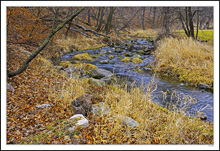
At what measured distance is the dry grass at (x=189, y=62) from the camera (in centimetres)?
770

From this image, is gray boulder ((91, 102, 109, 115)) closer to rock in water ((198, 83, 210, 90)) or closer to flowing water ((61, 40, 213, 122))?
flowing water ((61, 40, 213, 122))

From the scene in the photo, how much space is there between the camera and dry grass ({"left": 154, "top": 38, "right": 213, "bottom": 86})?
25.3 feet

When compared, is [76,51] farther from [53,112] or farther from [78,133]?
[78,133]

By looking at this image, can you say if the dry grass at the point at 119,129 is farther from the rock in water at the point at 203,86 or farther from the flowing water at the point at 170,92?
the rock in water at the point at 203,86

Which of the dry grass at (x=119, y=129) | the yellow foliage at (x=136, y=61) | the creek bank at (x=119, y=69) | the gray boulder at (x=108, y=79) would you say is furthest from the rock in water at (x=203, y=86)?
the yellow foliage at (x=136, y=61)

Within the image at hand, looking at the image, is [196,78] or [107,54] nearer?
[196,78]

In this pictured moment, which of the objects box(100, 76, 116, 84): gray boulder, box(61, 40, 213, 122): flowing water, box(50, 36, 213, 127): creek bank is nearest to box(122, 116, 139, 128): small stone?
box(61, 40, 213, 122): flowing water

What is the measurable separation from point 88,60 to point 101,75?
3.92 meters

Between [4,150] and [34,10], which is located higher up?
[34,10]

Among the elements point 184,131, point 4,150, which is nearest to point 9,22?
point 4,150

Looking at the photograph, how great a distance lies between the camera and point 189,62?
880 cm

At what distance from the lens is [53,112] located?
163 inches

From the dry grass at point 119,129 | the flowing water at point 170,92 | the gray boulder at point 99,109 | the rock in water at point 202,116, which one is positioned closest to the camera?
the dry grass at point 119,129

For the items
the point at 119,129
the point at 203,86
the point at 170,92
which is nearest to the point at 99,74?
the point at 170,92
